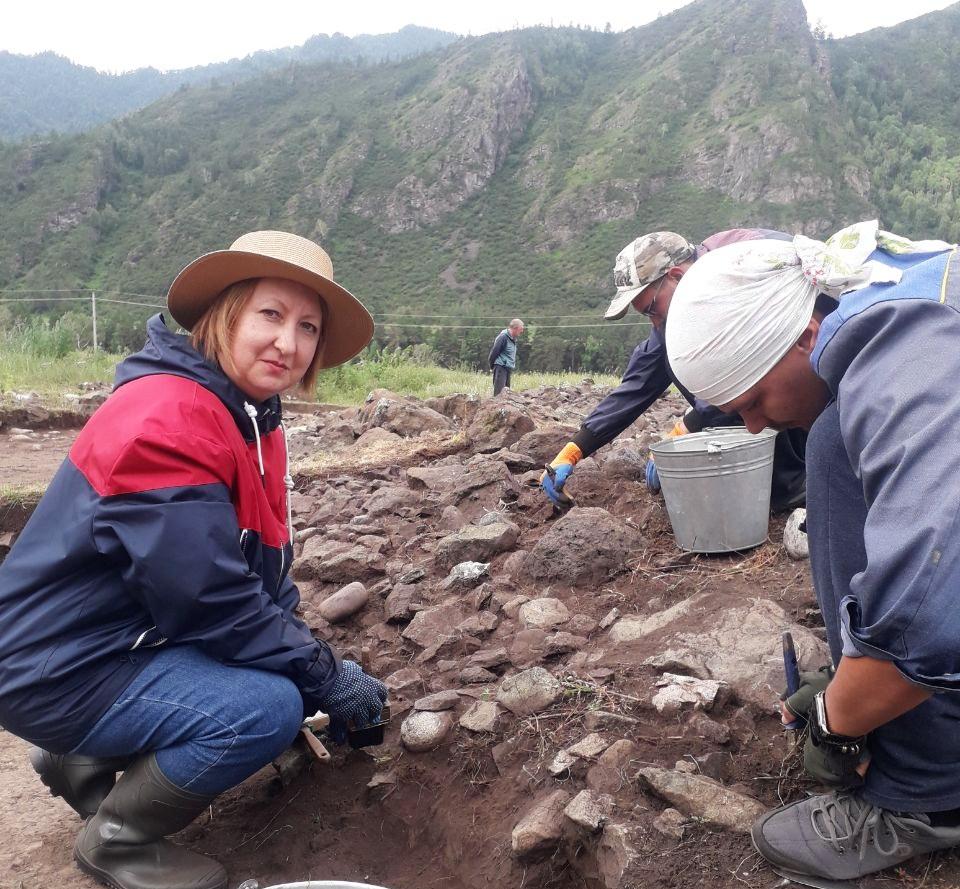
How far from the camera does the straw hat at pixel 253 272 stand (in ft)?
6.88

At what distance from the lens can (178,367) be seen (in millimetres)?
1962

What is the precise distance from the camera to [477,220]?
66875 mm

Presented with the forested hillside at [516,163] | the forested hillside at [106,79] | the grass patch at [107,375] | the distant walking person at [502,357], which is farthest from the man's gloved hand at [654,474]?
the forested hillside at [106,79]

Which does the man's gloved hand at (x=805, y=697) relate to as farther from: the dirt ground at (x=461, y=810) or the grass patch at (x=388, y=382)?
the grass patch at (x=388, y=382)

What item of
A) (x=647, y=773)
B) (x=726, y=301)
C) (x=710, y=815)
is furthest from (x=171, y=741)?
(x=726, y=301)

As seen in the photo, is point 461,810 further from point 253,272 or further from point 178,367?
point 253,272

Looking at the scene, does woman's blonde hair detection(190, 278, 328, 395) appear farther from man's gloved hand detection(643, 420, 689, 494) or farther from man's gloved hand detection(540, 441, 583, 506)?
man's gloved hand detection(643, 420, 689, 494)

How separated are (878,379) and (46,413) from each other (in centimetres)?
943

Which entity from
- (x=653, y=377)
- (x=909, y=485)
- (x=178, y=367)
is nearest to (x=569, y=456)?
(x=653, y=377)

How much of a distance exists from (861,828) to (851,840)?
0.11 feet

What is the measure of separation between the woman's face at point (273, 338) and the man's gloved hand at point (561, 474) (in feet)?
6.33

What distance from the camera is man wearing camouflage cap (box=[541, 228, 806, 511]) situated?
11.0 ft

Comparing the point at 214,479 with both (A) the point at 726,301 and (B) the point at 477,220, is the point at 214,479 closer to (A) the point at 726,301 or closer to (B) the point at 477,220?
(A) the point at 726,301

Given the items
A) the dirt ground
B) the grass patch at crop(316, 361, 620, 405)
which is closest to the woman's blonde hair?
the dirt ground
